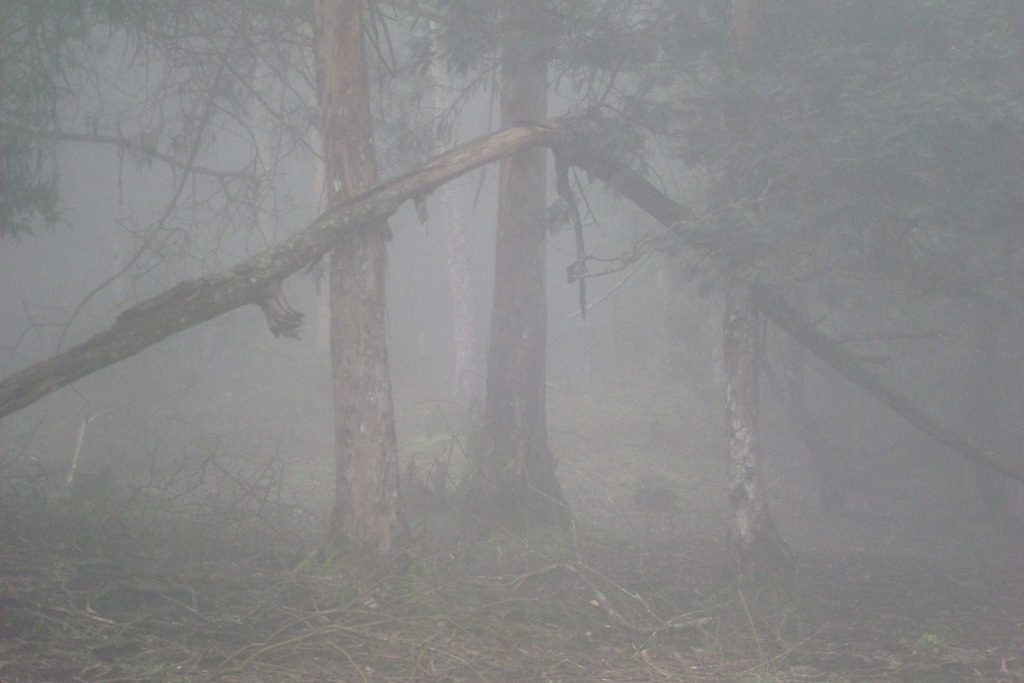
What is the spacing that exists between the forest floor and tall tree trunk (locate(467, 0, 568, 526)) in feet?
2.22

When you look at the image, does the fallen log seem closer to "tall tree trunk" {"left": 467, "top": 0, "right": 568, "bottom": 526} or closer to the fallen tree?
the fallen tree

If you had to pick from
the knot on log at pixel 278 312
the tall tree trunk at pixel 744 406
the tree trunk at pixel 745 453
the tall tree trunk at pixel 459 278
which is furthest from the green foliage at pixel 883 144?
the tall tree trunk at pixel 459 278

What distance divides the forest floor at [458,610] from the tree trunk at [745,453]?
431 mm

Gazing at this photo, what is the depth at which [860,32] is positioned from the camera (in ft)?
36.2

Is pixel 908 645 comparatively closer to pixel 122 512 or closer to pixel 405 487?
pixel 405 487

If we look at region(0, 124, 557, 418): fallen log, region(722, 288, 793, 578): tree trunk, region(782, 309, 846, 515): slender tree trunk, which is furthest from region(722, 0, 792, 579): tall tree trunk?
A: region(782, 309, 846, 515): slender tree trunk

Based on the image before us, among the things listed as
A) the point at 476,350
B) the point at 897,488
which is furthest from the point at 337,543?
the point at 476,350

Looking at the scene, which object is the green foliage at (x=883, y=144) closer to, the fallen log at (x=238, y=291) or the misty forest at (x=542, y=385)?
the misty forest at (x=542, y=385)

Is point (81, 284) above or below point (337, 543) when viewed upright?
above

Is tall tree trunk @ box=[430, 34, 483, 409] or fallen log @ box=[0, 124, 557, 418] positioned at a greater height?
tall tree trunk @ box=[430, 34, 483, 409]

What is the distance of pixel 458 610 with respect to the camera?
27.7 feet

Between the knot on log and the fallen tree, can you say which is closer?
the fallen tree

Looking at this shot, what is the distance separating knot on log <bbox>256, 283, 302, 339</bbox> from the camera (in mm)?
8117

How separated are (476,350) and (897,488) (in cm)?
1063
